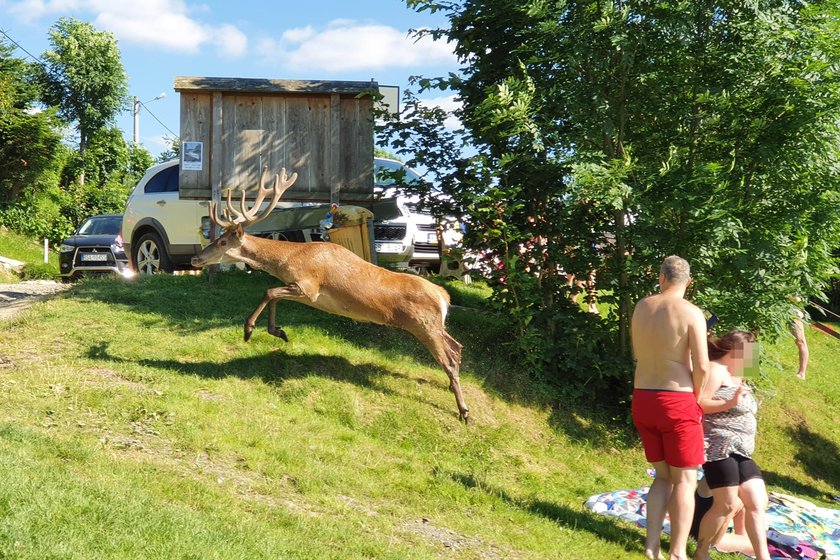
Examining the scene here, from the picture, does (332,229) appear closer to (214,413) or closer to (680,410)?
(214,413)

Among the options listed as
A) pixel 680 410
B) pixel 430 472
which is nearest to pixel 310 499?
pixel 430 472

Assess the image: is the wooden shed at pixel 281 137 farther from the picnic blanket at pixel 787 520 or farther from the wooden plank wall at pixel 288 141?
the picnic blanket at pixel 787 520

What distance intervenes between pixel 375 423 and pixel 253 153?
15.3 ft

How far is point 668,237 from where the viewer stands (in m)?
10.4

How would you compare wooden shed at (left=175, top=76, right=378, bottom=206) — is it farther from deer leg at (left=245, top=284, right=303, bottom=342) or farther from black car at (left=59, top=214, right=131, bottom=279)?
black car at (left=59, top=214, right=131, bottom=279)

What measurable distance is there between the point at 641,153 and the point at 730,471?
18.4 ft

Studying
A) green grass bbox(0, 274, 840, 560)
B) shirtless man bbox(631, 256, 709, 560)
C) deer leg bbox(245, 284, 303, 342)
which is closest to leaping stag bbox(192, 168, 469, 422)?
deer leg bbox(245, 284, 303, 342)

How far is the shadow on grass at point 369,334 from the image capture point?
412 inches

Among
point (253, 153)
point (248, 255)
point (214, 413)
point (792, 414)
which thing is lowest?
point (792, 414)

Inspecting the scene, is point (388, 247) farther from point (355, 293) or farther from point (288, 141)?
point (355, 293)

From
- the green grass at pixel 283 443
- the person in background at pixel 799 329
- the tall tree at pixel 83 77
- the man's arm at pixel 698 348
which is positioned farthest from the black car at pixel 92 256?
the tall tree at pixel 83 77

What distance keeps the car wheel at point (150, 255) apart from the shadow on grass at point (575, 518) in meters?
8.85

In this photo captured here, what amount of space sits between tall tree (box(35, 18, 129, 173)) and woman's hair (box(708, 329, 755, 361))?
35241mm

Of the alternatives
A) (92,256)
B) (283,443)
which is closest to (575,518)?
(283,443)
